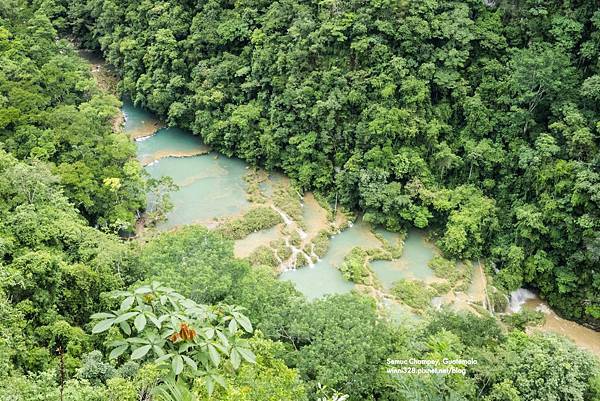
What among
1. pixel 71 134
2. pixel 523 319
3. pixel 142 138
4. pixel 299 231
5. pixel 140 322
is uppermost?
pixel 140 322

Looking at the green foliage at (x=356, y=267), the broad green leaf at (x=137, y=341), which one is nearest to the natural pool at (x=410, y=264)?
the green foliage at (x=356, y=267)

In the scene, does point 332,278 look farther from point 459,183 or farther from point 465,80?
point 465,80

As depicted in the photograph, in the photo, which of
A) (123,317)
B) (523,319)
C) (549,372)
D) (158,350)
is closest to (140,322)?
(123,317)

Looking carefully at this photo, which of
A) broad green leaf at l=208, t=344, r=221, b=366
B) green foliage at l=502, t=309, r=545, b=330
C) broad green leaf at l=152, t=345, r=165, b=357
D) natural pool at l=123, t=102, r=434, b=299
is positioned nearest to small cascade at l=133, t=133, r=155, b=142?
natural pool at l=123, t=102, r=434, b=299

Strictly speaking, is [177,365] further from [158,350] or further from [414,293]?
[414,293]

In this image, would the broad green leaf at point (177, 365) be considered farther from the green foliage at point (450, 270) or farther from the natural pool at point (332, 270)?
the green foliage at point (450, 270)

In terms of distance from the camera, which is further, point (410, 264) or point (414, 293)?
point (410, 264)

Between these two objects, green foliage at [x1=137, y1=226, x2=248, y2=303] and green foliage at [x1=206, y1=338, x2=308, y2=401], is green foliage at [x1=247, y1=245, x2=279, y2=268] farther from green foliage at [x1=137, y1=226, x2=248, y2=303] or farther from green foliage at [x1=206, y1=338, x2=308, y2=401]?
green foliage at [x1=206, y1=338, x2=308, y2=401]
